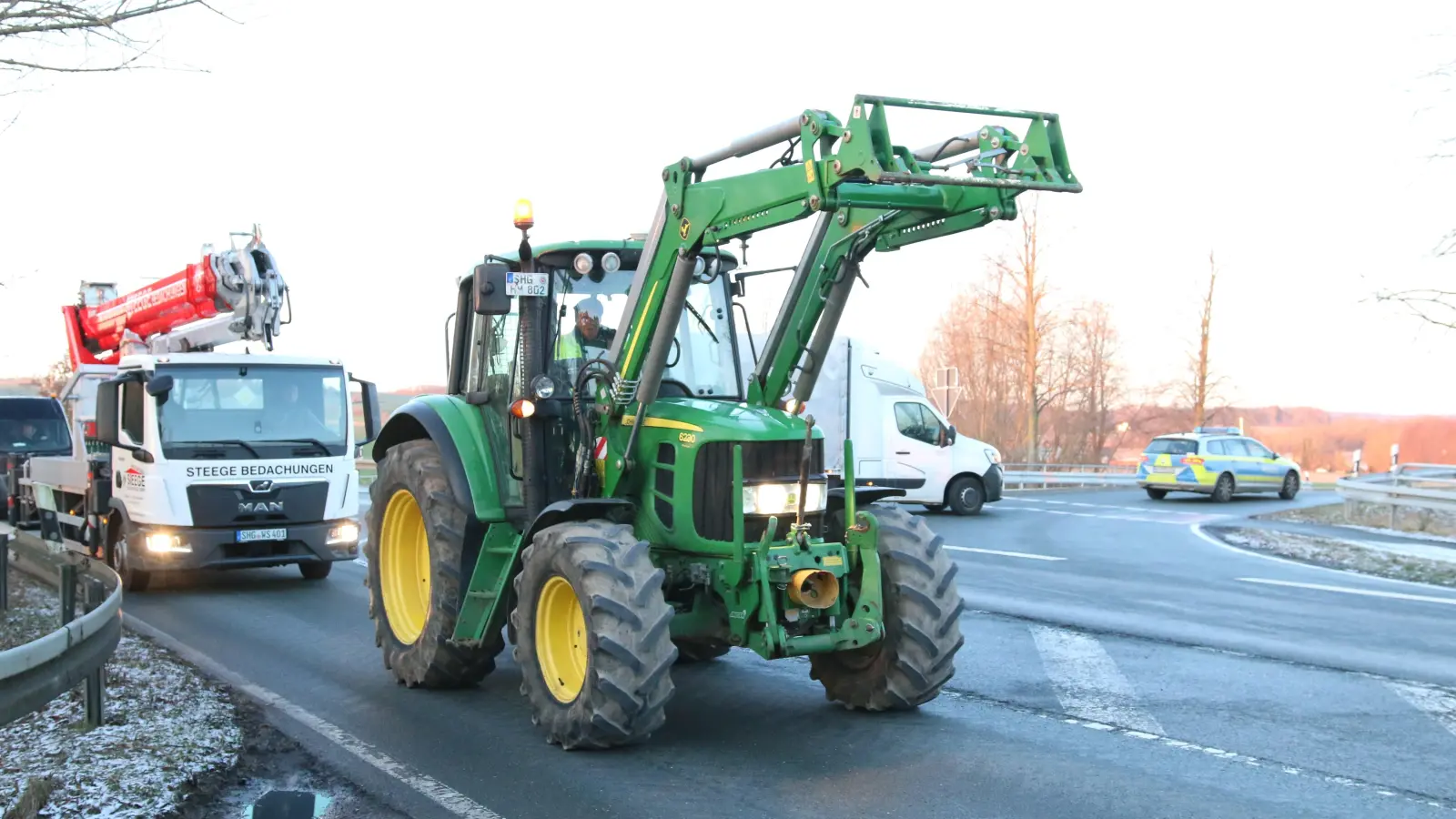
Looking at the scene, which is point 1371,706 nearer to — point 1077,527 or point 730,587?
point 730,587

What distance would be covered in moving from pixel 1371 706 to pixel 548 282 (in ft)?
18.5

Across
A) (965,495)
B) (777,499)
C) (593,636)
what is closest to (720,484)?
(777,499)

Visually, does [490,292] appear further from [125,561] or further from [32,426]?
[32,426]

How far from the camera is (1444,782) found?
6.18 meters

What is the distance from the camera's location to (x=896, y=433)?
79.0ft

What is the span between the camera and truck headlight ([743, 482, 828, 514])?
708cm

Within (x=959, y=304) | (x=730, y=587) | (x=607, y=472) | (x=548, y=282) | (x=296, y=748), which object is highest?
(x=959, y=304)

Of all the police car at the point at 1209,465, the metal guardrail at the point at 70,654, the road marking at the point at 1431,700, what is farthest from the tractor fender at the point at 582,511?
the police car at the point at 1209,465

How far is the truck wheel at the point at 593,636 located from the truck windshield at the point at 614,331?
1247mm

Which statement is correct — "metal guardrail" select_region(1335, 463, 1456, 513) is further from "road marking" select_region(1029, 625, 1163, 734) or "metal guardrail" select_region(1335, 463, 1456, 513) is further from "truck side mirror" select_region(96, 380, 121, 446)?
"truck side mirror" select_region(96, 380, 121, 446)

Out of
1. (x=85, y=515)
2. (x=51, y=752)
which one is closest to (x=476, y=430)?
(x=51, y=752)

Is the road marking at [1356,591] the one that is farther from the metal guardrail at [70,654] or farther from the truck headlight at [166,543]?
the metal guardrail at [70,654]

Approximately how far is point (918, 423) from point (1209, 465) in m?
11.6

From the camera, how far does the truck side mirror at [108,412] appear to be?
1303cm
